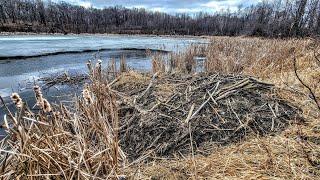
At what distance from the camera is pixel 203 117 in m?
3.74

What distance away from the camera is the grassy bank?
227 centimetres

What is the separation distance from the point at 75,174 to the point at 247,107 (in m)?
2.40

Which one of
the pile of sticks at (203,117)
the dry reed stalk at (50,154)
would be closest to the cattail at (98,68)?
the pile of sticks at (203,117)

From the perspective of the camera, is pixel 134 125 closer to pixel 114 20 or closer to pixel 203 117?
pixel 203 117

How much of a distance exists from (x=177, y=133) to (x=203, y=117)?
0.41m

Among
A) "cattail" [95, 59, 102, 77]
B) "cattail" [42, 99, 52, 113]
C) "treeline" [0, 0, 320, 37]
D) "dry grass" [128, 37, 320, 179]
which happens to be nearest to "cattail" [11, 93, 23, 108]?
"cattail" [42, 99, 52, 113]

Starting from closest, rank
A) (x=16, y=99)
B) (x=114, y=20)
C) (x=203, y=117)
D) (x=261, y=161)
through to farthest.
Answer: (x=16, y=99) < (x=261, y=161) < (x=203, y=117) < (x=114, y=20)

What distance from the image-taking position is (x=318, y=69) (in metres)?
5.52

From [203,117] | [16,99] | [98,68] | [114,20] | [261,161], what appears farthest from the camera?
[114,20]

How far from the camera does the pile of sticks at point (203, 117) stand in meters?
3.47

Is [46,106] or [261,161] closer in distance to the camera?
[46,106]

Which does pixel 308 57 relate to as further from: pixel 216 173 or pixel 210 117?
pixel 216 173

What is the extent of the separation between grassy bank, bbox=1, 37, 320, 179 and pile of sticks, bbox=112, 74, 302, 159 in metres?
0.01

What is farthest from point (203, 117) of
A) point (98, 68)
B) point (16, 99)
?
point (16, 99)
